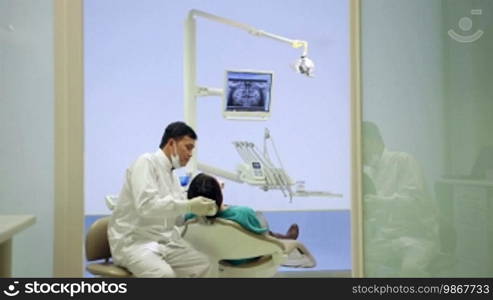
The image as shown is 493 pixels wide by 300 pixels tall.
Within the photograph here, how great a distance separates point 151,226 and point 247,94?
1891 mm

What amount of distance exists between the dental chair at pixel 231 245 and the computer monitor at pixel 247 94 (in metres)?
1.54

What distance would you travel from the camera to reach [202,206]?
244 cm

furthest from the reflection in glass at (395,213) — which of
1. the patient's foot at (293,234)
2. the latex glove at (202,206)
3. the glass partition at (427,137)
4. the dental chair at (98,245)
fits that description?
the dental chair at (98,245)

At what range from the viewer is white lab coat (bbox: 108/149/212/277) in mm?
2281

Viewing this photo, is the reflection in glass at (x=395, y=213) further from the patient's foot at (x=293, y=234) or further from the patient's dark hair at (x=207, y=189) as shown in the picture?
the patient's foot at (x=293, y=234)

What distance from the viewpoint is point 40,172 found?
2.18 m

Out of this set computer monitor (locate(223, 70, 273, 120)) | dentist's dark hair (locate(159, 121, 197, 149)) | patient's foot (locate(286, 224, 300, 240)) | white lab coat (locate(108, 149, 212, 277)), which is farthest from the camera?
computer monitor (locate(223, 70, 273, 120))

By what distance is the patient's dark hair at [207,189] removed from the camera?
268 cm

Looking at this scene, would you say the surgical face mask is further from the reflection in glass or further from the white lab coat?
the reflection in glass

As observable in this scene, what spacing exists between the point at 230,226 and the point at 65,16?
136cm

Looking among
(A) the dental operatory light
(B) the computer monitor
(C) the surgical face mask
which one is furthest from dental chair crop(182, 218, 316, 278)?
(A) the dental operatory light

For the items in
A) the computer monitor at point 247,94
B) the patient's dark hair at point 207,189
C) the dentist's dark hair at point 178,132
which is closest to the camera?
the dentist's dark hair at point 178,132

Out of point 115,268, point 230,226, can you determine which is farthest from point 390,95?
point 115,268

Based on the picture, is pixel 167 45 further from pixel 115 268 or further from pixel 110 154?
pixel 115 268
